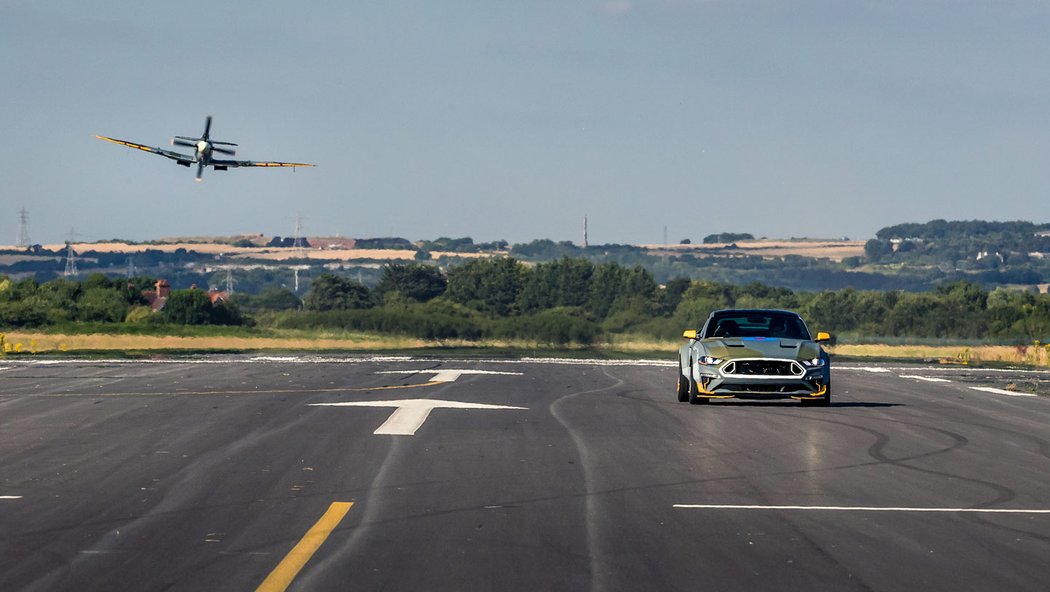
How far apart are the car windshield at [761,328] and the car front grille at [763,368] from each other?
136 cm

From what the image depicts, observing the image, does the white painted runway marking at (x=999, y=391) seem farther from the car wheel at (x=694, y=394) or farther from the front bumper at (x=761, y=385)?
the car wheel at (x=694, y=394)

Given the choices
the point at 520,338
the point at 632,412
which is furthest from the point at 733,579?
the point at 520,338

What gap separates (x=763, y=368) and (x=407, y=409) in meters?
5.69

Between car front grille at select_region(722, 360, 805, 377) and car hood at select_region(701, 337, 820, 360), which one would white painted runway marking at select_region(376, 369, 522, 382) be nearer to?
car hood at select_region(701, 337, 820, 360)

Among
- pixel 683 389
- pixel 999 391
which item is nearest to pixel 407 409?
pixel 683 389

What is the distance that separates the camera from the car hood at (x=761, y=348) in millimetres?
22578

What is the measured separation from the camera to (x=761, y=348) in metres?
22.8

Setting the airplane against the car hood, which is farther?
the airplane

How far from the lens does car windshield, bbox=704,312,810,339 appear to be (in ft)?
79.0

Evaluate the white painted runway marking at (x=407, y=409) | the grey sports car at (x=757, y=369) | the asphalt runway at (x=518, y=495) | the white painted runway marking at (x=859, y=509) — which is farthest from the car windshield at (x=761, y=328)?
the white painted runway marking at (x=859, y=509)

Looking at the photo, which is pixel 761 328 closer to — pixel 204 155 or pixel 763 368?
pixel 763 368

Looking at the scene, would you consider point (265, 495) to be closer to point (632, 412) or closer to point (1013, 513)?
point (1013, 513)

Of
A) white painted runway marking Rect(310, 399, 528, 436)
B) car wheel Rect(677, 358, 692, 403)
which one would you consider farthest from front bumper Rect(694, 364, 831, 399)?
white painted runway marking Rect(310, 399, 528, 436)

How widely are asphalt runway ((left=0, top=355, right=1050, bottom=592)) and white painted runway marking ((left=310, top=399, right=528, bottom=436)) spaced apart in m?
0.09
